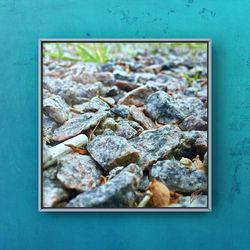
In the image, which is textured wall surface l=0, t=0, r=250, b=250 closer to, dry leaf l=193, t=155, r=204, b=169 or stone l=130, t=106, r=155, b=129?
dry leaf l=193, t=155, r=204, b=169

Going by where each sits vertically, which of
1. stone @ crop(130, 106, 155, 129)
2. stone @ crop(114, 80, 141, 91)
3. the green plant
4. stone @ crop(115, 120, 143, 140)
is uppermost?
the green plant

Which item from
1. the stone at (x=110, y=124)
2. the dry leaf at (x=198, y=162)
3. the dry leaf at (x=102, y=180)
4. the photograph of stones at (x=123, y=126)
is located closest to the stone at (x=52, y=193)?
the photograph of stones at (x=123, y=126)

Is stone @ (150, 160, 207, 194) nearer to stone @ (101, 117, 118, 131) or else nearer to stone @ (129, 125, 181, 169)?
stone @ (129, 125, 181, 169)

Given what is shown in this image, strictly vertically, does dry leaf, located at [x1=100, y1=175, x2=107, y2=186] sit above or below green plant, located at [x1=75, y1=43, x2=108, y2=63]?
below

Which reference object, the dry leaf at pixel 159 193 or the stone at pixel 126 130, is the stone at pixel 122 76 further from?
the dry leaf at pixel 159 193

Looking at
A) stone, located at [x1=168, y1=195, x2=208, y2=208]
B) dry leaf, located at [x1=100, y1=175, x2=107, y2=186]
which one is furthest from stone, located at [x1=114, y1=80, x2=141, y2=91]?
stone, located at [x1=168, y1=195, x2=208, y2=208]

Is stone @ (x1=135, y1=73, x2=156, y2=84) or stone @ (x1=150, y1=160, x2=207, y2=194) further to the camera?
stone @ (x1=135, y1=73, x2=156, y2=84)
